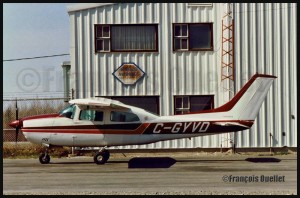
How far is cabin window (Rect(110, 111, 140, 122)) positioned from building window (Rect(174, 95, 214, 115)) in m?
4.37

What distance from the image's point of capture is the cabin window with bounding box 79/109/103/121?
59.7 feet

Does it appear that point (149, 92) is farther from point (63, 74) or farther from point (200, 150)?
point (63, 74)

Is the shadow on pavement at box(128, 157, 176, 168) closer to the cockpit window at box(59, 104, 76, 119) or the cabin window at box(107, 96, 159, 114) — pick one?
the cabin window at box(107, 96, 159, 114)

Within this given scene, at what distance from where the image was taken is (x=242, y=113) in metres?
18.0

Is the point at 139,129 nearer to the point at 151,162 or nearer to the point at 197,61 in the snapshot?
the point at 151,162

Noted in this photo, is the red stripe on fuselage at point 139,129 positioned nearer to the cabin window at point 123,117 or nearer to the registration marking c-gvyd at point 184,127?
the registration marking c-gvyd at point 184,127

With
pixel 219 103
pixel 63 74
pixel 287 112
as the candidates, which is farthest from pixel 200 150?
pixel 63 74

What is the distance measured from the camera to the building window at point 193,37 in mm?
22188

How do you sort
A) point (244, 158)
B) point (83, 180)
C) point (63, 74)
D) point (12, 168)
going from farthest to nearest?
point (63, 74), point (244, 158), point (12, 168), point (83, 180)

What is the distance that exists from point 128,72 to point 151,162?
492cm

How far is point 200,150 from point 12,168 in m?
8.58

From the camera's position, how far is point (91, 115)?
1823cm

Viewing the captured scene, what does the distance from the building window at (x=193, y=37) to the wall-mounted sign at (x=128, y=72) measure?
1.94 meters

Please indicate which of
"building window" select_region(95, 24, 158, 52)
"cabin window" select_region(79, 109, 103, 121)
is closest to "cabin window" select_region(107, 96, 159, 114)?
"building window" select_region(95, 24, 158, 52)
